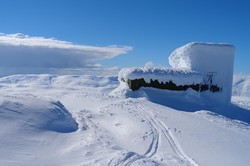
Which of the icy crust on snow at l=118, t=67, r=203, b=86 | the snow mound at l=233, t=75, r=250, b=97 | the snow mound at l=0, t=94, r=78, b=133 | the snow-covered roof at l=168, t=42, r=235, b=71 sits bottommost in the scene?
the snow mound at l=233, t=75, r=250, b=97

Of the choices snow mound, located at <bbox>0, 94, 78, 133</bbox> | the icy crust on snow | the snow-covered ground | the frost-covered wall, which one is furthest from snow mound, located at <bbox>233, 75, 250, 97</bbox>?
snow mound, located at <bbox>0, 94, 78, 133</bbox>

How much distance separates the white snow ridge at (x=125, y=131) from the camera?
27.5 feet

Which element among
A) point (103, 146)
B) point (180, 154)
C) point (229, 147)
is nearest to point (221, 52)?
point (229, 147)

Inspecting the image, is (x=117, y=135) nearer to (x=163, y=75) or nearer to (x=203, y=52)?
(x=163, y=75)

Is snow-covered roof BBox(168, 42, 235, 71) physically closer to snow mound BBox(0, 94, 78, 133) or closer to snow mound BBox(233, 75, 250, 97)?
snow mound BBox(0, 94, 78, 133)

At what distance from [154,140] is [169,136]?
926 millimetres

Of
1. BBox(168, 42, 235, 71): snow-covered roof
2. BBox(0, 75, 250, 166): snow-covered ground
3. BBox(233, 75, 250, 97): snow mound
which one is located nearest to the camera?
BBox(0, 75, 250, 166): snow-covered ground

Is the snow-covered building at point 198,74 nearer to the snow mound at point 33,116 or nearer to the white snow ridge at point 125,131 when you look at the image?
the white snow ridge at point 125,131

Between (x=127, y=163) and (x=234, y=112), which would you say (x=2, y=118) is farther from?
(x=234, y=112)

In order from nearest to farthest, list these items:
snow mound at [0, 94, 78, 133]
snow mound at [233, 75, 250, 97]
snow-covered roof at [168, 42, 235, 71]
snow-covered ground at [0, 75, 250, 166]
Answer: snow-covered ground at [0, 75, 250, 166]
snow mound at [0, 94, 78, 133]
snow-covered roof at [168, 42, 235, 71]
snow mound at [233, 75, 250, 97]

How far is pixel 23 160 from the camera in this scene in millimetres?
7570

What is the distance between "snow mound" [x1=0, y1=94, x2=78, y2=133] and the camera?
9.89m

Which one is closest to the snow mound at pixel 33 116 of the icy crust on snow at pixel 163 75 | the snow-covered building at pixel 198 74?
the icy crust on snow at pixel 163 75

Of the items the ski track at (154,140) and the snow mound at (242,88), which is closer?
the ski track at (154,140)
